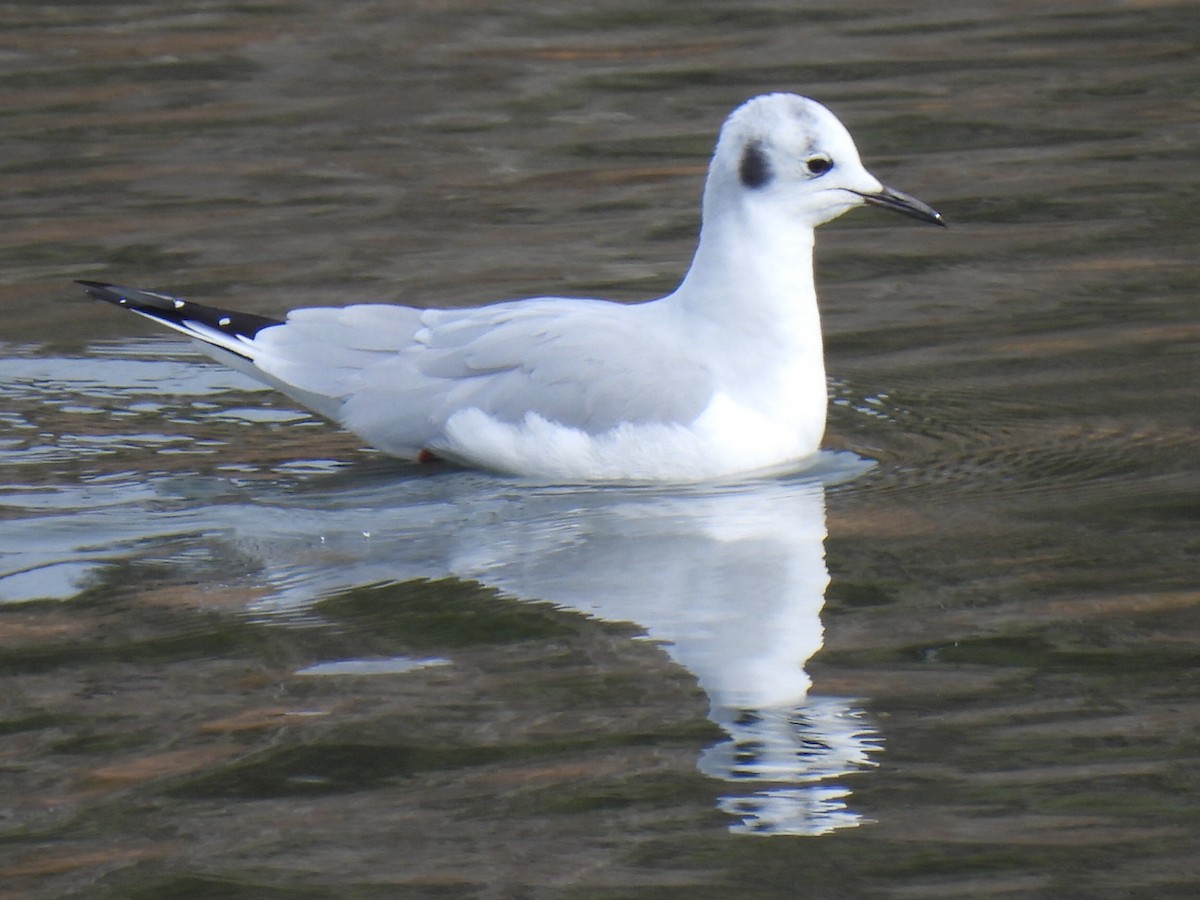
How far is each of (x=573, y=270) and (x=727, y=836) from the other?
4.87 metres

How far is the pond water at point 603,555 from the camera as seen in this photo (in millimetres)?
3984

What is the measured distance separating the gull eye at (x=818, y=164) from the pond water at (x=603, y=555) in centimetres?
85

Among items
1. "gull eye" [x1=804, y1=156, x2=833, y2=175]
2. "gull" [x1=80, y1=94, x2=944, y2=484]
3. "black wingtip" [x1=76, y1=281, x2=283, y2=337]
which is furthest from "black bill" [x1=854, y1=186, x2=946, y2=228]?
"black wingtip" [x1=76, y1=281, x2=283, y2=337]

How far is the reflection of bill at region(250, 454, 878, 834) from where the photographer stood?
4.23 m

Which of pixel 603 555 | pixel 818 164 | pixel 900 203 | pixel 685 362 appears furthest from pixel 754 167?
pixel 603 555

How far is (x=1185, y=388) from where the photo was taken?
6805 mm

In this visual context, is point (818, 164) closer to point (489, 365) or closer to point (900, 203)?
point (900, 203)

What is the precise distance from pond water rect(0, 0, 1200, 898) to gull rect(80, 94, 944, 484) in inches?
5.2

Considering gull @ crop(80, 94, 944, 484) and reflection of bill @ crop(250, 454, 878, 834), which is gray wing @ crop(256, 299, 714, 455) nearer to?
gull @ crop(80, 94, 944, 484)

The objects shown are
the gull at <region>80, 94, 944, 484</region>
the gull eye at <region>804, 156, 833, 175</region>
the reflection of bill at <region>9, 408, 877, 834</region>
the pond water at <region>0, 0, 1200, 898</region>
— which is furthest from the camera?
the gull eye at <region>804, 156, 833, 175</region>

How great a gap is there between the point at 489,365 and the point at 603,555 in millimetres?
931

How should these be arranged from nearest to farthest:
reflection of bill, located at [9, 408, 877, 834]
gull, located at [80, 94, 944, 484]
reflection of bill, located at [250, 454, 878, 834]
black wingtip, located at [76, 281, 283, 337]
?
reflection of bill, located at [250, 454, 878, 834] < reflection of bill, located at [9, 408, 877, 834] < gull, located at [80, 94, 944, 484] < black wingtip, located at [76, 281, 283, 337]

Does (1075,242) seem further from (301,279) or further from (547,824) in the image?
(547,824)

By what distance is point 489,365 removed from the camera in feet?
20.6
